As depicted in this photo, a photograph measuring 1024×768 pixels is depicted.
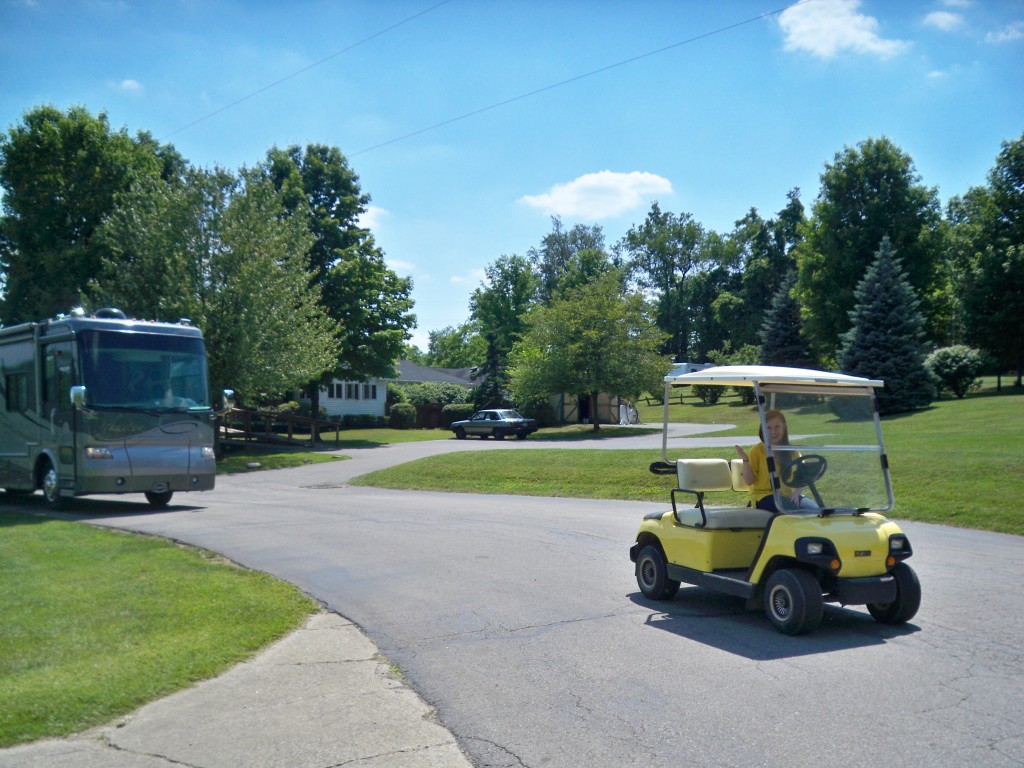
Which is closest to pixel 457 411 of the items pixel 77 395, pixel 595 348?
pixel 595 348

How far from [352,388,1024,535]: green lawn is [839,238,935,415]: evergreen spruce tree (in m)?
2.90

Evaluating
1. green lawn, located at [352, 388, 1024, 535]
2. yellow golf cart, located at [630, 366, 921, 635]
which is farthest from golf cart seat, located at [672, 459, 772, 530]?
green lawn, located at [352, 388, 1024, 535]

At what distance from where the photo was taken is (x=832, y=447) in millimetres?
8016

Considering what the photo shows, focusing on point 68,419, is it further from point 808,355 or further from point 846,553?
point 808,355

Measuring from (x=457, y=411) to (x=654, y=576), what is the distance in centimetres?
4958

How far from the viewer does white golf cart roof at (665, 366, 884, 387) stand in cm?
802

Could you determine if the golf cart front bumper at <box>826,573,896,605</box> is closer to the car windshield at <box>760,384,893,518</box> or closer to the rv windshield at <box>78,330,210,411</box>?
the car windshield at <box>760,384,893,518</box>

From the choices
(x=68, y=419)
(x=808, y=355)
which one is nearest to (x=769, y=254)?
(x=808, y=355)

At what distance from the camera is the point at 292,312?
31656 millimetres

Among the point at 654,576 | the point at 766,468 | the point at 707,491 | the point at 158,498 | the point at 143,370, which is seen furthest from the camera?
the point at 158,498

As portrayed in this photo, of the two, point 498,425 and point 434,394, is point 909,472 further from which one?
point 434,394

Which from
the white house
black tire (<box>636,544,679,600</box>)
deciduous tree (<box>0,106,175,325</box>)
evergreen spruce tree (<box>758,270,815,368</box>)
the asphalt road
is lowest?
the asphalt road

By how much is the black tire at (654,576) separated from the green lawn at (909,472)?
26.1 feet

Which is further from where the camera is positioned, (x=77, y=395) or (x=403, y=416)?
(x=403, y=416)
